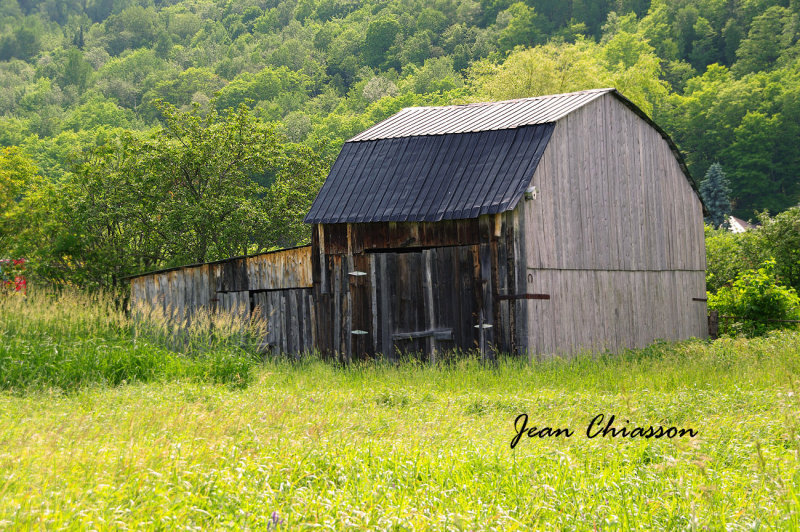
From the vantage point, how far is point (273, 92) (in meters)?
91.8

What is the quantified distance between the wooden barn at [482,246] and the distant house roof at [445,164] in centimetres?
3

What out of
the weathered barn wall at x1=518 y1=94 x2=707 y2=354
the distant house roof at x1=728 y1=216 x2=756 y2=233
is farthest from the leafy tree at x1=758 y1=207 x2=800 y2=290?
the distant house roof at x1=728 y1=216 x2=756 y2=233

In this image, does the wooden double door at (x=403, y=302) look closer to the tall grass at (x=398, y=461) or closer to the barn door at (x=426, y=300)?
the barn door at (x=426, y=300)

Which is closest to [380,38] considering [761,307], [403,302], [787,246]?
[787,246]

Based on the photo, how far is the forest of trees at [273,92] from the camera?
2602cm

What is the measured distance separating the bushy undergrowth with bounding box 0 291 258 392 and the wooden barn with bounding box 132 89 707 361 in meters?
1.27

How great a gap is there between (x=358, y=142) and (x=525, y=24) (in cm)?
7572

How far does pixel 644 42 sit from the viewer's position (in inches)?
2881

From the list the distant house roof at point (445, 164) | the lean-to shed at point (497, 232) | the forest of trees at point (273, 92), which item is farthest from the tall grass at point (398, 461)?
the forest of trees at point (273, 92)

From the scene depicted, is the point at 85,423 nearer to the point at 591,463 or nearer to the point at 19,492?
the point at 19,492

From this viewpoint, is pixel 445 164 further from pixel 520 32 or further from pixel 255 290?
pixel 520 32

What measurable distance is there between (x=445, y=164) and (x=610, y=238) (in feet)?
12.9

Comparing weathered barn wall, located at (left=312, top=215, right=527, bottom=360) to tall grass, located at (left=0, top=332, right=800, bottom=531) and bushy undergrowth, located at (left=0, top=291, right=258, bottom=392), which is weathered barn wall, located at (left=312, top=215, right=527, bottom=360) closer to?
bushy undergrowth, located at (left=0, top=291, right=258, bottom=392)

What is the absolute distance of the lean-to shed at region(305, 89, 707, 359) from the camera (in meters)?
15.7
